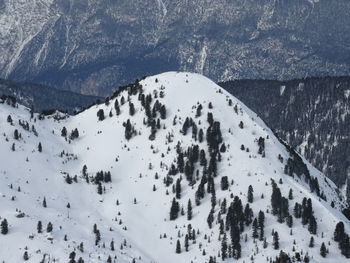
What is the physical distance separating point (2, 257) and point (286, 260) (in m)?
69.7

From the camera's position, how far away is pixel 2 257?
199 meters

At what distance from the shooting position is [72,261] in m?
200

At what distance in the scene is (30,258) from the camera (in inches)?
7869

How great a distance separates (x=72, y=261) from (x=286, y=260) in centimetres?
5436

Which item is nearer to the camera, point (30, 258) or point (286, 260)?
point (286, 260)

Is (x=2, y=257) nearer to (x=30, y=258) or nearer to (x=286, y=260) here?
(x=30, y=258)

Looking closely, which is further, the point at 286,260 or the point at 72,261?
the point at 72,261

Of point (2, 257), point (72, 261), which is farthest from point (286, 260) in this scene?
point (2, 257)

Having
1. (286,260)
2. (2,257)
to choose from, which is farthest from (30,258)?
(286,260)

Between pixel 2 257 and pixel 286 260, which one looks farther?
pixel 2 257

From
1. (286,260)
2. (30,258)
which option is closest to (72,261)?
(30,258)

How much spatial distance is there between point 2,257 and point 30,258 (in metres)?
6.69

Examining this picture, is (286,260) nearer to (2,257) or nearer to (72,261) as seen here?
(72,261)
